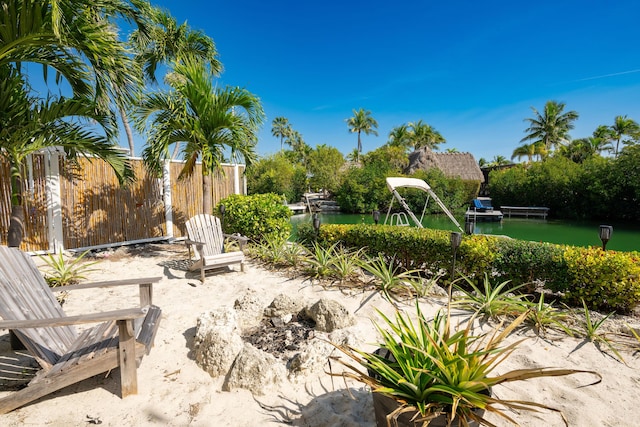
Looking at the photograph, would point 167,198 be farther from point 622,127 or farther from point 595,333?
point 622,127

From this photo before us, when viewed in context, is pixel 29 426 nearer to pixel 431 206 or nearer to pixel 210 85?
pixel 210 85

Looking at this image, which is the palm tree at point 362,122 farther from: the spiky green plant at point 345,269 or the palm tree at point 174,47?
the spiky green plant at point 345,269

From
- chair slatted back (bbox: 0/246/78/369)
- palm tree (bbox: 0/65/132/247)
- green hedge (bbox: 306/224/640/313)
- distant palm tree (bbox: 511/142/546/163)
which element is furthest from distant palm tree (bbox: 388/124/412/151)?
chair slatted back (bbox: 0/246/78/369)

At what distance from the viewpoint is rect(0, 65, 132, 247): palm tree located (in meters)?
4.18

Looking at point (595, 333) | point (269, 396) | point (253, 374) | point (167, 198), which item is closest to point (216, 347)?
point (253, 374)

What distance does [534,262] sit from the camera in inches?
149

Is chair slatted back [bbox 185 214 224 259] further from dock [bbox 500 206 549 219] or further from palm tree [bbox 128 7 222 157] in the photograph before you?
dock [bbox 500 206 549 219]

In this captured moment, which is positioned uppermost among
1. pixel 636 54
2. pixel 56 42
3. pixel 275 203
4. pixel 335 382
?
pixel 636 54

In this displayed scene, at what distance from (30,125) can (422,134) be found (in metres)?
34.5

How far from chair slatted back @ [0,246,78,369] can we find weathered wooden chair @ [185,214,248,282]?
215 cm

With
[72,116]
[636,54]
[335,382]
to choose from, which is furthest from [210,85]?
[636,54]

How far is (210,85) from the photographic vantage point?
19.8 ft

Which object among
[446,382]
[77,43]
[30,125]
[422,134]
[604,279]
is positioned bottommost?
[604,279]

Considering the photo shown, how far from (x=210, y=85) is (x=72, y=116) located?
2357mm
